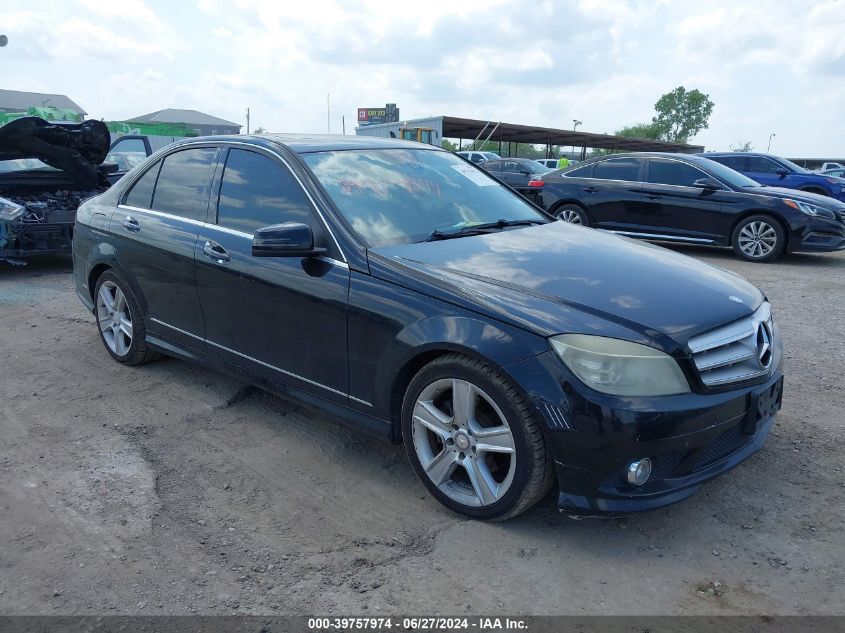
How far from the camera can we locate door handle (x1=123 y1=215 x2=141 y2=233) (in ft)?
14.8

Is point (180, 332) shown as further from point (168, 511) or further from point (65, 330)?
point (65, 330)

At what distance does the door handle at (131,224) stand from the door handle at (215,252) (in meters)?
0.87

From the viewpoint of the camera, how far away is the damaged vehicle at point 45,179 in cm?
784

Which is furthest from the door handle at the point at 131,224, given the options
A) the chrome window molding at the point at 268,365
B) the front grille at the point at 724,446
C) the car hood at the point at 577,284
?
the front grille at the point at 724,446

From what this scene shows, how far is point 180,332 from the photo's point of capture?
14.0 feet

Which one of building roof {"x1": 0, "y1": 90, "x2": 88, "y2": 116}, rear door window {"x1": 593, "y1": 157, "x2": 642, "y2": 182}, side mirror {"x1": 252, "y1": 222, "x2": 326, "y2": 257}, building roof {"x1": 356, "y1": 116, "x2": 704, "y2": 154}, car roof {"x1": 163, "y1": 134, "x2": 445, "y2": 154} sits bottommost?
side mirror {"x1": 252, "y1": 222, "x2": 326, "y2": 257}

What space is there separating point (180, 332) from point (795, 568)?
3.53 metres

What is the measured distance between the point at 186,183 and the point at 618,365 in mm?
3003

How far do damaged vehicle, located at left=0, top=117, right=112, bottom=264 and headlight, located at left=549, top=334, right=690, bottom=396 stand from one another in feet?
24.3

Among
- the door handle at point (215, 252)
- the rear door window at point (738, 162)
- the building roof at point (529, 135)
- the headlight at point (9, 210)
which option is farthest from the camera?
the building roof at point (529, 135)

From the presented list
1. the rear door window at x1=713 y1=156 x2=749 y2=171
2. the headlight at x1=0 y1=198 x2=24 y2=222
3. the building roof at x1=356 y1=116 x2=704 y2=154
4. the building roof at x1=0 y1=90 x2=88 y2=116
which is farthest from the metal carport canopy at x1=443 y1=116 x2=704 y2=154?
the building roof at x1=0 y1=90 x2=88 y2=116

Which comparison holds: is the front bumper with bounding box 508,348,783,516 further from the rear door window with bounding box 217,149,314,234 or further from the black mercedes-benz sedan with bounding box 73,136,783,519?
the rear door window with bounding box 217,149,314,234

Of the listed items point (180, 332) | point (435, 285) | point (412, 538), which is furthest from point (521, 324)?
point (180, 332)

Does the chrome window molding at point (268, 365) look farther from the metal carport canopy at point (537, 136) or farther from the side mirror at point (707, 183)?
the metal carport canopy at point (537, 136)
